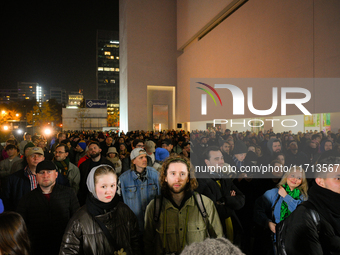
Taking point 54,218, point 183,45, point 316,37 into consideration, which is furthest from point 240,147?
point 183,45

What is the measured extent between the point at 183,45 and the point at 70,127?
18803 mm

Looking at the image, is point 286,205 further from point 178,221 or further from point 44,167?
point 44,167

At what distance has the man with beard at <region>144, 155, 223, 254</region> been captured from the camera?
2508 millimetres

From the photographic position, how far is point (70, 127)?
29.3m

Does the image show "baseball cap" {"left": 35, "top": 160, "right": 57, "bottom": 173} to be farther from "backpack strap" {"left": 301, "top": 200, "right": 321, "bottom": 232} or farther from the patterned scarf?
"backpack strap" {"left": 301, "top": 200, "right": 321, "bottom": 232}

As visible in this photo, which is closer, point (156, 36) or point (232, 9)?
point (232, 9)

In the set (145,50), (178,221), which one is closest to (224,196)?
(178,221)

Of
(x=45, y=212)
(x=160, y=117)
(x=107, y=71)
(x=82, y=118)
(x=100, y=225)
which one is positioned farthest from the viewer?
(x=107, y=71)

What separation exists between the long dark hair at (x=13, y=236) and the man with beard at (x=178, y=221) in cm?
119

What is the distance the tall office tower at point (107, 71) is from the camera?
128625 millimetres

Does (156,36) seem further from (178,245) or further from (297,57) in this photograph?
(178,245)

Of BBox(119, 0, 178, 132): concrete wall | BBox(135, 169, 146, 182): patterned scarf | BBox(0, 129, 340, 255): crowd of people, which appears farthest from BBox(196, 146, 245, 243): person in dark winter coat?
BBox(119, 0, 178, 132): concrete wall

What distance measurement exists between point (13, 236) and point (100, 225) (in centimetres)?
72

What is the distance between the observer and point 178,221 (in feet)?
8.31
